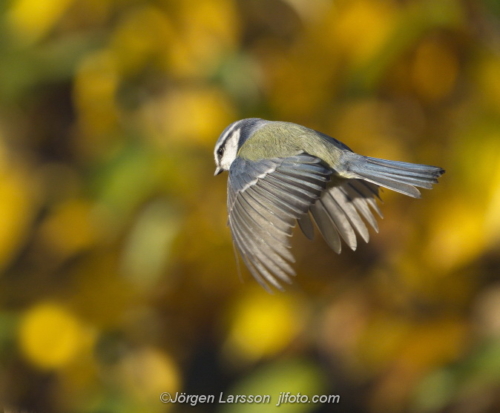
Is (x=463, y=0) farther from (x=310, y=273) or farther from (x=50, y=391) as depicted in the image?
(x=50, y=391)

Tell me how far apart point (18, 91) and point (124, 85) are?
31 cm

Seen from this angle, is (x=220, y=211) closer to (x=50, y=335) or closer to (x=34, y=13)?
(x=50, y=335)

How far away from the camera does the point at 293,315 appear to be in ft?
6.07

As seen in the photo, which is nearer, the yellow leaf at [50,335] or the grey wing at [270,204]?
the grey wing at [270,204]

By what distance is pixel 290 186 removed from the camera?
108 cm

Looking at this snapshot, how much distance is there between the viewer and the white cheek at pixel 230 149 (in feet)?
4.48

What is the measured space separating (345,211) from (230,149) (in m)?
0.29

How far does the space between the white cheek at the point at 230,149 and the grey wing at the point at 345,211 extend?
217mm

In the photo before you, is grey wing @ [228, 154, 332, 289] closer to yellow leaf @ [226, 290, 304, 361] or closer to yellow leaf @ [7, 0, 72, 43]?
yellow leaf @ [226, 290, 304, 361]

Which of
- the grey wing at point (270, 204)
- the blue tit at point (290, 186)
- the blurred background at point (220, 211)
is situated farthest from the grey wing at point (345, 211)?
the blurred background at point (220, 211)

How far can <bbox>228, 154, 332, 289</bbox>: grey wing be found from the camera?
38.4 inches

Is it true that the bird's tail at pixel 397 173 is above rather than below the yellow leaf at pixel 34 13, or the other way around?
below

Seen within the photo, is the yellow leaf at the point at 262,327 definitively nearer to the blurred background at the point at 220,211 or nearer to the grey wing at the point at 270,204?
the blurred background at the point at 220,211

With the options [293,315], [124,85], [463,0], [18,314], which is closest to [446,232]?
[293,315]
